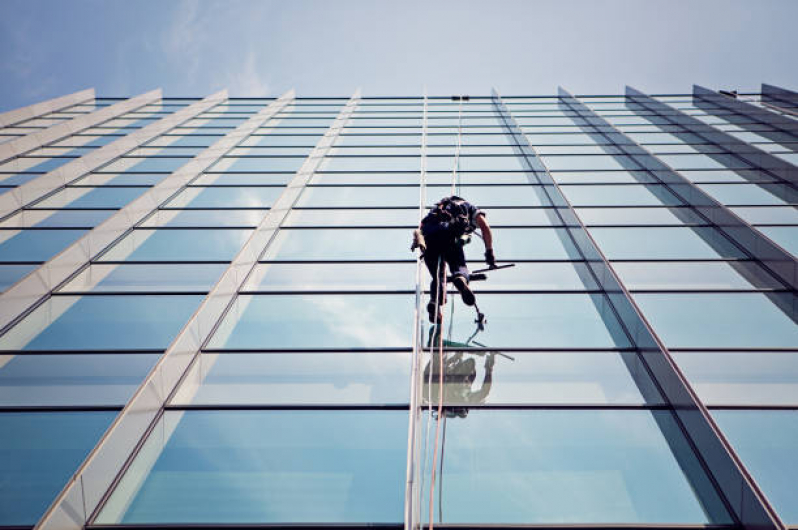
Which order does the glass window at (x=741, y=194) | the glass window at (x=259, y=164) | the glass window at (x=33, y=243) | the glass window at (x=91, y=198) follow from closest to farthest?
the glass window at (x=33, y=243)
the glass window at (x=741, y=194)
the glass window at (x=91, y=198)
the glass window at (x=259, y=164)

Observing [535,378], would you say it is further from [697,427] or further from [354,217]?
[354,217]

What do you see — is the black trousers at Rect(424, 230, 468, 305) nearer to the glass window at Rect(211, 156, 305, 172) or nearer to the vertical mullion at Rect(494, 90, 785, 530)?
the vertical mullion at Rect(494, 90, 785, 530)

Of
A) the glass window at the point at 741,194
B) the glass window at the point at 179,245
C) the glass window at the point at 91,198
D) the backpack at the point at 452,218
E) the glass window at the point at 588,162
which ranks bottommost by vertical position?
the glass window at the point at 179,245

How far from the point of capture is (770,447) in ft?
17.6

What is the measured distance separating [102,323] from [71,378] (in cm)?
127

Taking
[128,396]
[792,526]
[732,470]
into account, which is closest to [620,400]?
[732,470]

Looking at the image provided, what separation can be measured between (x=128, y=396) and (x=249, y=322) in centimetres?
206

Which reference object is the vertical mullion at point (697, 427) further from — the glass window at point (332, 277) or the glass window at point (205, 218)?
the glass window at point (205, 218)

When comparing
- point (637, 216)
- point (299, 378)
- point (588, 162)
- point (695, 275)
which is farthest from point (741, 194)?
point (299, 378)

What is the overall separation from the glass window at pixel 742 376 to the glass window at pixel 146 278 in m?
7.58

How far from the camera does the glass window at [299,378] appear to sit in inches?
251

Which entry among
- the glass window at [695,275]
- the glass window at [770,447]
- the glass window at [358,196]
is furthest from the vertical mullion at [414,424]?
the glass window at [695,275]

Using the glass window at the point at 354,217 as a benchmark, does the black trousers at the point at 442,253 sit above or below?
above

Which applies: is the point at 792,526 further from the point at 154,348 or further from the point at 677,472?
the point at 154,348
